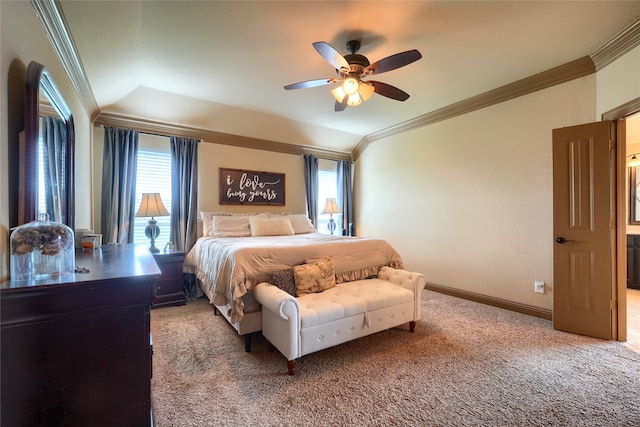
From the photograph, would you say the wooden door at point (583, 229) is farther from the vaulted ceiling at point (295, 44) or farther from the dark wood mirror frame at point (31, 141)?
the dark wood mirror frame at point (31, 141)

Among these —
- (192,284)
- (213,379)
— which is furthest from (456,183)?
(192,284)

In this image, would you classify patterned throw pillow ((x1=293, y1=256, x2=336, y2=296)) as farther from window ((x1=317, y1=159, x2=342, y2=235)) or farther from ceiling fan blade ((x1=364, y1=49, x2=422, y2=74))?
window ((x1=317, y1=159, x2=342, y2=235))

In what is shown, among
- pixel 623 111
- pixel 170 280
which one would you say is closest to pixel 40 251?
pixel 170 280

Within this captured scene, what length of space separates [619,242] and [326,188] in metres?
4.20

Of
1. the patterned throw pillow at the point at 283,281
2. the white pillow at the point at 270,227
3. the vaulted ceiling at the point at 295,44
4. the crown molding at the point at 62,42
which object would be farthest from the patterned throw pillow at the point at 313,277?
the crown molding at the point at 62,42

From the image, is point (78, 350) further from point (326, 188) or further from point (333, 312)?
point (326, 188)

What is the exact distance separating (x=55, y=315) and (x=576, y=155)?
404 centimetres

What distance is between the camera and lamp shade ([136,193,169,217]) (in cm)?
345

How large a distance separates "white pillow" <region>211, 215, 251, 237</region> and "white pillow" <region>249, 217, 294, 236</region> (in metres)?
0.10

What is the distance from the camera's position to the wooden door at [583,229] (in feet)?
8.38

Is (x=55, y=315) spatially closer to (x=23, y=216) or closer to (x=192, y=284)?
(x=23, y=216)

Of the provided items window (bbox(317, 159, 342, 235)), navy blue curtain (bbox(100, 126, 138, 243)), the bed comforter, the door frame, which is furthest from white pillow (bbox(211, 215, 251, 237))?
the door frame

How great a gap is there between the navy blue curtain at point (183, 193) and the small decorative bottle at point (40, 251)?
9.28ft

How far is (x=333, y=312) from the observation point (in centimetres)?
218
